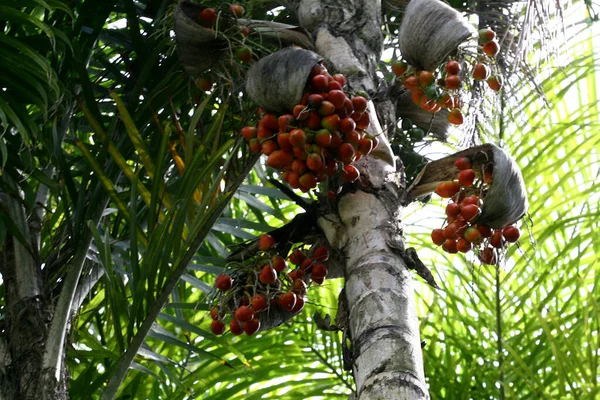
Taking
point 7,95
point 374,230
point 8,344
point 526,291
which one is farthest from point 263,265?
point 526,291

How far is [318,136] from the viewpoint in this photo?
1620mm

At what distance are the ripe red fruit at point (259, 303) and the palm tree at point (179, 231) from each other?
165mm

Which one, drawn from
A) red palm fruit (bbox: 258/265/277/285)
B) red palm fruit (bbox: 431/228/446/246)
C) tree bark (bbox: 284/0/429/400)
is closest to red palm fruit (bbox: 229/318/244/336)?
red palm fruit (bbox: 258/265/277/285)

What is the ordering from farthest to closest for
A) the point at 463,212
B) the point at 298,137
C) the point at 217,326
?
the point at 217,326
the point at 463,212
the point at 298,137

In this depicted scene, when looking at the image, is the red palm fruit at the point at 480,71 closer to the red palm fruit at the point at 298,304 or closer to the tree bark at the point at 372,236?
the tree bark at the point at 372,236

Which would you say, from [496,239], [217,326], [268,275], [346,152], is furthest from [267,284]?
[496,239]

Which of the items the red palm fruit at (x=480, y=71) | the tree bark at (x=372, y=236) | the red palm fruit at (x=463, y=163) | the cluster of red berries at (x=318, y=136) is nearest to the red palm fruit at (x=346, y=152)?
the cluster of red berries at (x=318, y=136)

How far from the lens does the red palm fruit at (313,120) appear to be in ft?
5.34

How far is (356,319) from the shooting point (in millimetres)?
1574

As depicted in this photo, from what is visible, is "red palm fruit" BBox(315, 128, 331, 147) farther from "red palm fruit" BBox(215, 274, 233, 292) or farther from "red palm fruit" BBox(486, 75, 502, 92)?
"red palm fruit" BBox(486, 75, 502, 92)

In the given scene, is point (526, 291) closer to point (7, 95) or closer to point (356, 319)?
point (356, 319)

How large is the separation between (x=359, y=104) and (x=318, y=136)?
0.12 metres

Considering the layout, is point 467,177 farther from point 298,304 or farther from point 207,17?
point 207,17

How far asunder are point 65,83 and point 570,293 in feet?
5.19
